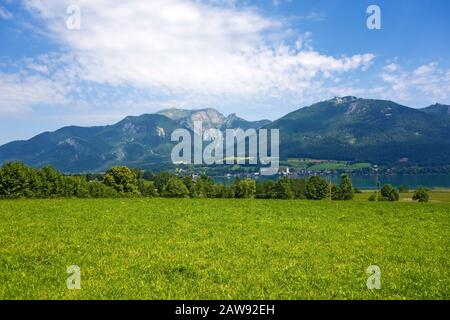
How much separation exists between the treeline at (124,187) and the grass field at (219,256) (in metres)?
30.9

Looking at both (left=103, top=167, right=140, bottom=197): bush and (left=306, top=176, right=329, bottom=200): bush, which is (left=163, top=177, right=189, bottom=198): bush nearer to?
(left=103, top=167, right=140, bottom=197): bush

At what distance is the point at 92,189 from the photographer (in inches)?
3356

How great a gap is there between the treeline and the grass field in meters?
30.9

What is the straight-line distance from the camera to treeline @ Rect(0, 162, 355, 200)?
2414 inches

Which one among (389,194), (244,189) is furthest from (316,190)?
(389,194)

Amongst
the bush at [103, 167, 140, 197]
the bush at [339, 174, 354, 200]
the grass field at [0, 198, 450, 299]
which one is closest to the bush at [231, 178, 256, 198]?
Answer: the bush at [339, 174, 354, 200]

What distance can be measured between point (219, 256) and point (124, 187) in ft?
257

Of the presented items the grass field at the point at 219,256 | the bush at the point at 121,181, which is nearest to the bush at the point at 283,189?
the bush at the point at 121,181

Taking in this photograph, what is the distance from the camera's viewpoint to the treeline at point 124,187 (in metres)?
61.3

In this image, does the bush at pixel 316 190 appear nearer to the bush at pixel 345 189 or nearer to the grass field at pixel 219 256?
the bush at pixel 345 189
